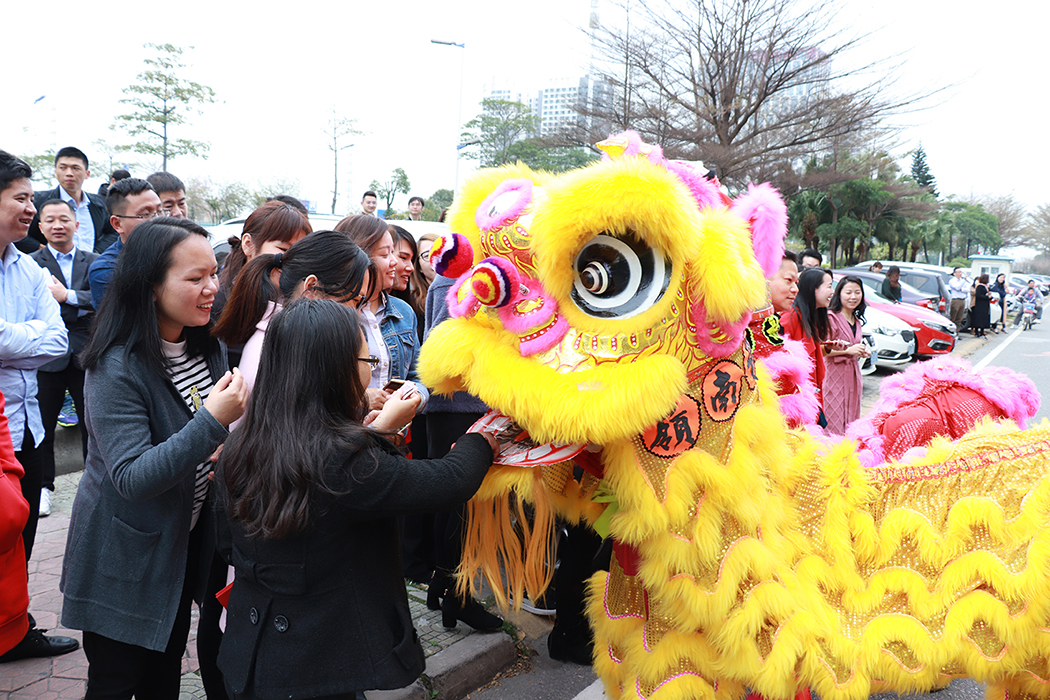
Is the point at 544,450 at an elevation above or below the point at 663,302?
below

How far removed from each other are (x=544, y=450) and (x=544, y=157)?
1797 centimetres

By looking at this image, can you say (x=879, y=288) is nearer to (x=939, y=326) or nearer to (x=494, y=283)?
(x=939, y=326)

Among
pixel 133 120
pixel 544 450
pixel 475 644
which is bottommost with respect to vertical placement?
pixel 475 644

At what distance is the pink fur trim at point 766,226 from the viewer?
1.83m

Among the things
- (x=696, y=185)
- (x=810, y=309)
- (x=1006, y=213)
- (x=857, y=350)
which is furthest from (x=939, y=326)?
(x=1006, y=213)

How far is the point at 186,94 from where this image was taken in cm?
2159

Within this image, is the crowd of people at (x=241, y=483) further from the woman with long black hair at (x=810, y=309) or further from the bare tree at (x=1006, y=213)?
the bare tree at (x=1006, y=213)

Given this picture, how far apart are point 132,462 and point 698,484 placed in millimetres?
1383

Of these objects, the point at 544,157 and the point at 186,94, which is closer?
the point at 544,157

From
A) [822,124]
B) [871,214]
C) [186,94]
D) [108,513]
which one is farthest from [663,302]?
[871,214]

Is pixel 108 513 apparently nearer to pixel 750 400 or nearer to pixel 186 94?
pixel 750 400

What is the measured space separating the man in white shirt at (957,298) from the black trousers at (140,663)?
1829cm

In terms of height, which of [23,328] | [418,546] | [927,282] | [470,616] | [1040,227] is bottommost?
[470,616]

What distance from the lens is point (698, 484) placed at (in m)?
1.64
